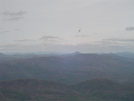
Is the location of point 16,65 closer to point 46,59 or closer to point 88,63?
point 46,59

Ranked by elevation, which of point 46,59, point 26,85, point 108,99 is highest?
point 46,59

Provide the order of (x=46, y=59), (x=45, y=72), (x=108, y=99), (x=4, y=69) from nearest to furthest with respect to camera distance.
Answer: (x=108, y=99)
(x=4, y=69)
(x=45, y=72)
(x=46, y=59)

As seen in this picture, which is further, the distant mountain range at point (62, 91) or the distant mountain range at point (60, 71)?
the distant mountain range at point (60, 71)

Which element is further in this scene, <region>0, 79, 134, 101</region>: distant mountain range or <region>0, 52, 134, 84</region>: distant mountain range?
<region>0, 52, 134, 84</region>: distant mountain range

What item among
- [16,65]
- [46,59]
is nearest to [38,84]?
[16,65]

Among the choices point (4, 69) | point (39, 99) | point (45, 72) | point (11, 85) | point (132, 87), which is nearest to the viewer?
point (39, 99)

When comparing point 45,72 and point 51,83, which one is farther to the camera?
point 45,72

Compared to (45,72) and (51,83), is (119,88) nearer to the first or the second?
(51,83)

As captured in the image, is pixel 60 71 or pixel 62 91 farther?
pixel 60 71

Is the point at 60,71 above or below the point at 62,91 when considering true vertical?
above

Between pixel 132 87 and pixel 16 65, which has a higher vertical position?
pixel 16 65
